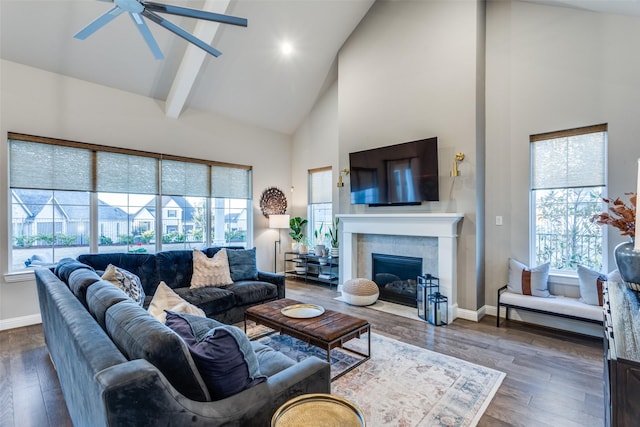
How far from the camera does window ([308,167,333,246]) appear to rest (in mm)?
6355

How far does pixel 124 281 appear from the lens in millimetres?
2762

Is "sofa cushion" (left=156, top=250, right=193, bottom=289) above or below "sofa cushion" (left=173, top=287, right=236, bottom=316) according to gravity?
above

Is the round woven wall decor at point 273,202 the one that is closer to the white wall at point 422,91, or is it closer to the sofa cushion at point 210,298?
the white wall at point 422,91

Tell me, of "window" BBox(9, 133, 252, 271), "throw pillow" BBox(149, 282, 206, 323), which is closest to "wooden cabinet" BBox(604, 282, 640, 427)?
"throw pillow" BBox(149, 282, 206, 323)

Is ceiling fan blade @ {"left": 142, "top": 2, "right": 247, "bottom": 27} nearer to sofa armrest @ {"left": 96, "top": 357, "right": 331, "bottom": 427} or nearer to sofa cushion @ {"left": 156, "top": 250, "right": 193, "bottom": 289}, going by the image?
sofa cushion @ {"left": 156, "top": 250, "right": 193, "bottom": 289}

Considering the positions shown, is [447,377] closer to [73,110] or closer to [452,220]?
[452,220]

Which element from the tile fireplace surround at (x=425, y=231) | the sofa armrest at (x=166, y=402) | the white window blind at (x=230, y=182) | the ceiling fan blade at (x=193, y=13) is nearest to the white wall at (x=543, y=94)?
the tile fireplace surround at (x=425, y=231)

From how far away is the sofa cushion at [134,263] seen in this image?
3508 mm

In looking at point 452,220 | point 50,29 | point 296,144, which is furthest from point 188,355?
point 296,144

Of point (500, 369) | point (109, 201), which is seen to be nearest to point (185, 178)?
point (109, 201)

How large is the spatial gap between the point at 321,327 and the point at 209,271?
1987mm

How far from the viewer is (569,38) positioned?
362 centimetres

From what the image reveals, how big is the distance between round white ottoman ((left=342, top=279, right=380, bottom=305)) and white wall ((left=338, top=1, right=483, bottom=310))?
114 cm

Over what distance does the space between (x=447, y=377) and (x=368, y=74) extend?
4378 millimetres
